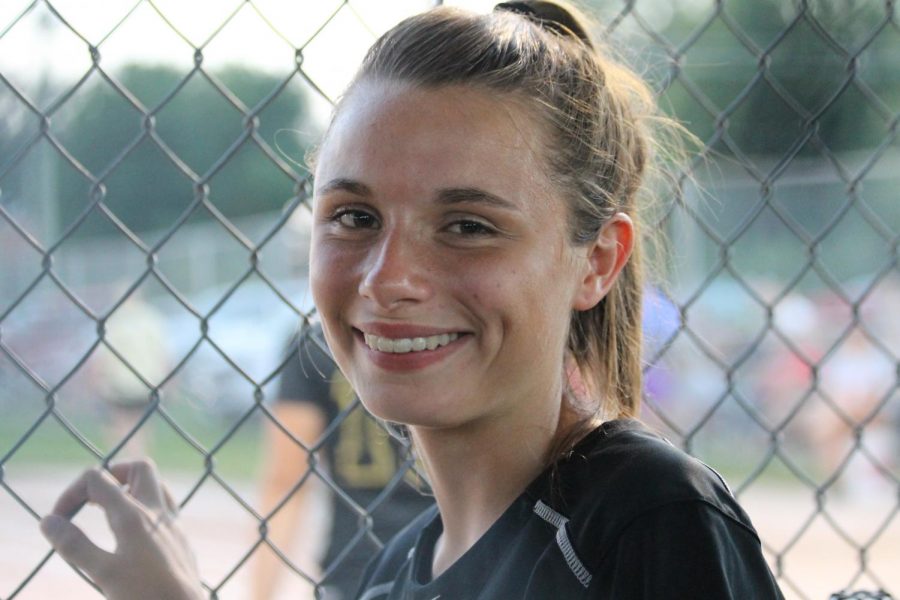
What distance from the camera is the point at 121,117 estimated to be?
280 cm

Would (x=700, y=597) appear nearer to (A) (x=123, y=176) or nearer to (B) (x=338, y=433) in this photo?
(B) (x=338, y=433)

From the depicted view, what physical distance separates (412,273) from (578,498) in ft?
1.13

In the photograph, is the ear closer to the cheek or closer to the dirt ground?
the cheek

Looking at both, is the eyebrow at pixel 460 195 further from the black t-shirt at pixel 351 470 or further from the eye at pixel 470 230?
the black t-shirt at pixel 351 470

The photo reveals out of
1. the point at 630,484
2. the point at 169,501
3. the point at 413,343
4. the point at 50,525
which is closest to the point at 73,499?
the point at 50,525

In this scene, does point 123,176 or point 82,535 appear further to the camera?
point 123,176

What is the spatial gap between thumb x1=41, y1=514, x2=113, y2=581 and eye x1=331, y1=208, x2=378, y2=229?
0.61 meters

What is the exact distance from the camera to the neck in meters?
1.46

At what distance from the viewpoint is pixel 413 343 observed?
4.54ft

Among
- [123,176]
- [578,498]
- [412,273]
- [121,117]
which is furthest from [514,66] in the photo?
[123,176]

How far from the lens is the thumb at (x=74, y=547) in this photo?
157 centimetres

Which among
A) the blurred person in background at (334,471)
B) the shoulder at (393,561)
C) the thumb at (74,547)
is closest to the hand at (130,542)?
the thumb at (74,547)

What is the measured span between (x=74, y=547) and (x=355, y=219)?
25.4 inches

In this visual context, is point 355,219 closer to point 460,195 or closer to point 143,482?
point 460,195
